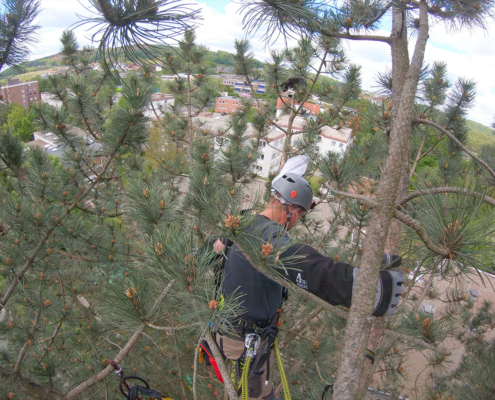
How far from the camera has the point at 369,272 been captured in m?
1.04

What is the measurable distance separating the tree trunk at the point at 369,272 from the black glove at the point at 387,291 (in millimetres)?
190

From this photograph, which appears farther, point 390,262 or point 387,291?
point 390,262

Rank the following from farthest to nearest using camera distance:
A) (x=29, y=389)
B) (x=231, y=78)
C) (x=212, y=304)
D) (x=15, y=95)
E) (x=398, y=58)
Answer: (x=15, y=95), (x=231, y=78), (x=29, y=389), (x=398, y=58), (x=212, y=304)

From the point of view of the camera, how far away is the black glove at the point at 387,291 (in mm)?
1187

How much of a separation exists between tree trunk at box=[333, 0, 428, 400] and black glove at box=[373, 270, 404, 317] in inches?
7.5

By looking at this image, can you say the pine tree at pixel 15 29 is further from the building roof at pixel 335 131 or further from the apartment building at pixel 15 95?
the building roof at pixel 335 131

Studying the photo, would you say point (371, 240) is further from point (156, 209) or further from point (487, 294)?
point (487, 294)

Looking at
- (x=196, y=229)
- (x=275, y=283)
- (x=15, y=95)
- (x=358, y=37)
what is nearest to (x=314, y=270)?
(x=275, y=283)

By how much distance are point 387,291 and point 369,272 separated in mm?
222

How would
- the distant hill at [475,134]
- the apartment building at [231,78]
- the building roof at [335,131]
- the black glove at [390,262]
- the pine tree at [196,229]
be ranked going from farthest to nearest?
the apartment building at [231,78] < the building roof at [335,131] < the distant hill at [475,134] < the black glove at [390,262] < the pine tree at [196,229]

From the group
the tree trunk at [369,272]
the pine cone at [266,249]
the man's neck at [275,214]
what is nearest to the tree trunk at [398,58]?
the tree trunk at [369,272]

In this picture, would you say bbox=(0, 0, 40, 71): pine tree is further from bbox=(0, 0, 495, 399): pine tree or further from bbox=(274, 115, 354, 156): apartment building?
bbox=(274, 115, 354, 156): apartment building

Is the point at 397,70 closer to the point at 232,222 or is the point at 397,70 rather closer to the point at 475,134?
the point at 232,222

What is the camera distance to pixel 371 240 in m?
1.06
